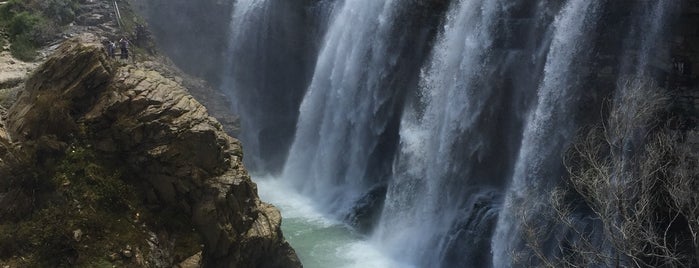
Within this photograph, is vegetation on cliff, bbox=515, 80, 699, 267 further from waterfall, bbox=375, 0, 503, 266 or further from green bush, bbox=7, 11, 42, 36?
green bush, bbox=7, 11, 42, 36

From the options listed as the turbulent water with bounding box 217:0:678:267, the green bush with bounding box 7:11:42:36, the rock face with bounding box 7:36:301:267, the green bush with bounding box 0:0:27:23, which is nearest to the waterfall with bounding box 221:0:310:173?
the turbulent water with bounding box 217:0:678:267

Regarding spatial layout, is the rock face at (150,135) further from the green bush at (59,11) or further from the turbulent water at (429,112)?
the green bush at (59,11)

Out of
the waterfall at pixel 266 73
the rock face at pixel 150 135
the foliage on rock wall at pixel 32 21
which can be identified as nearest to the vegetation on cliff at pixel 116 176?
the rock face at pixel 150 135

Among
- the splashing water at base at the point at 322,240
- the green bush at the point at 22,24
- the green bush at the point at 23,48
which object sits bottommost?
the splashing water at base at the point at 322,240

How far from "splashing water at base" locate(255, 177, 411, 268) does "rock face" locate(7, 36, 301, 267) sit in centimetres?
668

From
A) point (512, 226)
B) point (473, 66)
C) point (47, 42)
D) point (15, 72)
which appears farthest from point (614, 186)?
point (47, 42)

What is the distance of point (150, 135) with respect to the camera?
58.7ft

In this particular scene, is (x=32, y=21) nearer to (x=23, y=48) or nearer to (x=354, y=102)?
(x=23, y=48)

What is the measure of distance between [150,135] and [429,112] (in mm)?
13455

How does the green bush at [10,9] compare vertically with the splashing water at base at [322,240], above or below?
above

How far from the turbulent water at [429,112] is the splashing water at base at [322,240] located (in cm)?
10

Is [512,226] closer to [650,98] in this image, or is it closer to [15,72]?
[650,98]

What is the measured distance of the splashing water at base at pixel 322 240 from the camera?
2489 centimetres

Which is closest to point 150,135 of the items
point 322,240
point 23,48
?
point 322,240
